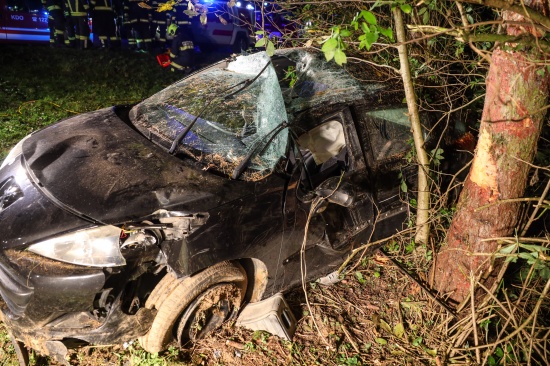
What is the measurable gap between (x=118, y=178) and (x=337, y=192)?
137cm

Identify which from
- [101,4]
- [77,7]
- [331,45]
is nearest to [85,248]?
[331,45]

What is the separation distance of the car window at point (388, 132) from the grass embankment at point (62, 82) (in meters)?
4.16

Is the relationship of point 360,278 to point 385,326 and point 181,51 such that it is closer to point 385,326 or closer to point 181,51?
point 385,326

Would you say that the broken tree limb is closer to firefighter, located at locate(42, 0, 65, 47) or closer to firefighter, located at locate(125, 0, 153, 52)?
firefighter, located at locate(125, 0, 153, 52)

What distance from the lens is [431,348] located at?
2.76 m

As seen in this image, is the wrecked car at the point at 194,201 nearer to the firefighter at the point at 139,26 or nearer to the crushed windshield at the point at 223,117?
the crushed windshield at the point at 223,117

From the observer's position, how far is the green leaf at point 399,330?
2873 millimetres

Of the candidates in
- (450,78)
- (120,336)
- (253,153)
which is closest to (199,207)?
(253,153)

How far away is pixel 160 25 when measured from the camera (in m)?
9.52

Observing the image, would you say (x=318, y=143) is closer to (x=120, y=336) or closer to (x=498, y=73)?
(x=498, y=73)

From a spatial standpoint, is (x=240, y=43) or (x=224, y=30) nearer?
Result: (x=224, y=30)

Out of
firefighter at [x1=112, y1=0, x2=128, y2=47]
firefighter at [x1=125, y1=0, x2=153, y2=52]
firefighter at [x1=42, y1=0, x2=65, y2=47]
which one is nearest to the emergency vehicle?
firefighter at [x1=125, y1=0, x2=153, y2=52]

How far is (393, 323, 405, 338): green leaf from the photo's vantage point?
287cm

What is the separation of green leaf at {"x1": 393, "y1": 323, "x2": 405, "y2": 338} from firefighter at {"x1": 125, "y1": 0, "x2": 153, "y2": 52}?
29.0 feet
